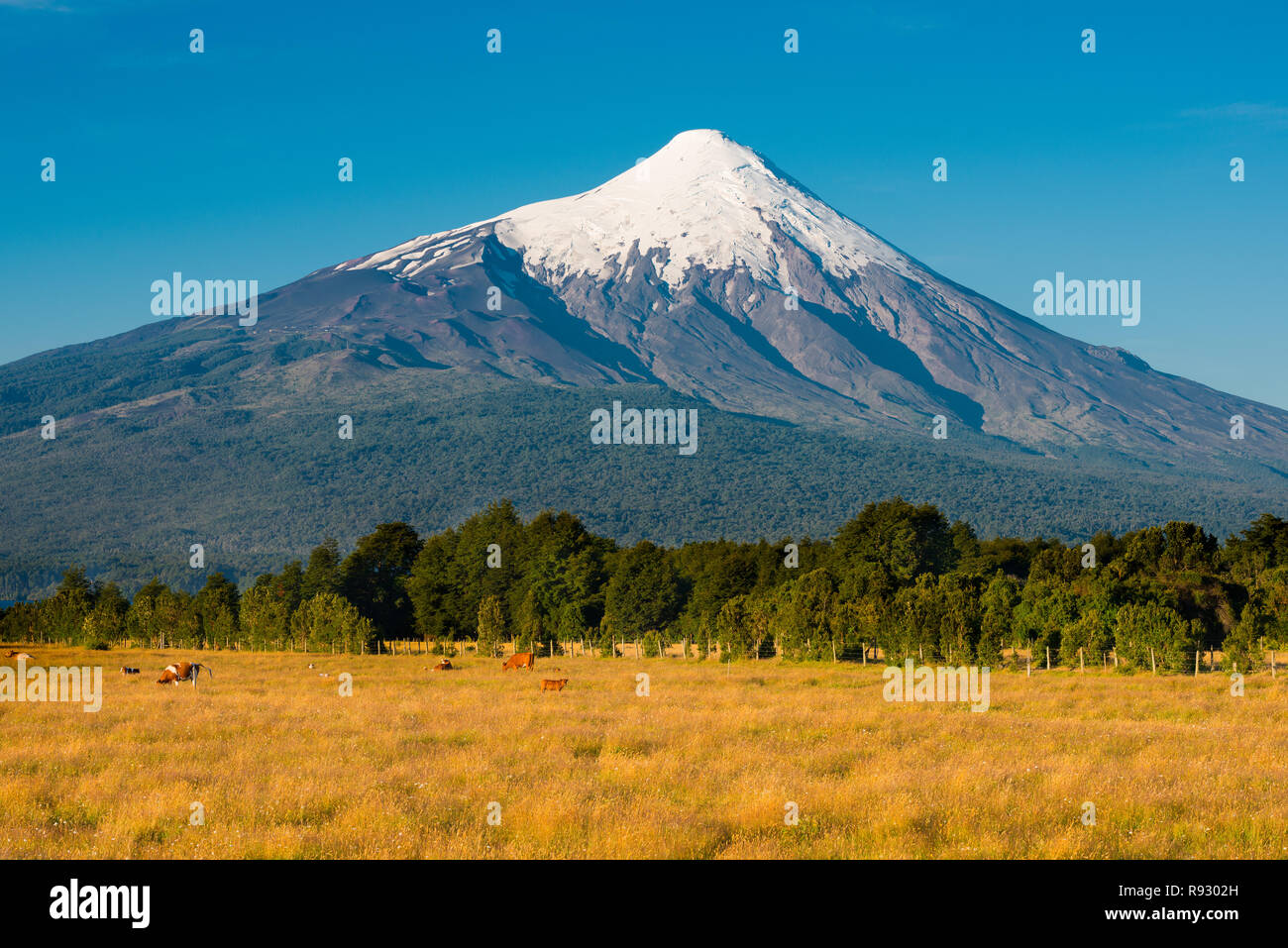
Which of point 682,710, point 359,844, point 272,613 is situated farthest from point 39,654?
point 359,844

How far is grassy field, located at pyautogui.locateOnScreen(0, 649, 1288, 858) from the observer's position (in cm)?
1405

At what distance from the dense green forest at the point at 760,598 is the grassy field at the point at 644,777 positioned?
16890mm

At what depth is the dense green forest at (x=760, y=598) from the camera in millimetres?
49531

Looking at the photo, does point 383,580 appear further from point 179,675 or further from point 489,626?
point 179,675

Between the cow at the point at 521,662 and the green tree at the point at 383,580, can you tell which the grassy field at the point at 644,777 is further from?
the green tree at the point at 383,580

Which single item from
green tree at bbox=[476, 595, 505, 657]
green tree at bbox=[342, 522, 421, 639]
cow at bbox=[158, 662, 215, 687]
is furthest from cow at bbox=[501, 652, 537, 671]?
green tree at bbox=[342, 522, 421, 639]

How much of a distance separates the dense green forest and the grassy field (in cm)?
1689

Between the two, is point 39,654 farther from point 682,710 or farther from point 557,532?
point 682,710

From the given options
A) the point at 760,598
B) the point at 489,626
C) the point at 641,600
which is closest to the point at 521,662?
the point at 489,626

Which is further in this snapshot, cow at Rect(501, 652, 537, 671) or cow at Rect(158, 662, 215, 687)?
cow at Rect(501, 652, 537, 671)

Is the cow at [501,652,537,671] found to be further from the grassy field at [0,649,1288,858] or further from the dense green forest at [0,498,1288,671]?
the grassy field at [0,649,1288,858]

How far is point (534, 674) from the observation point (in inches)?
1827
